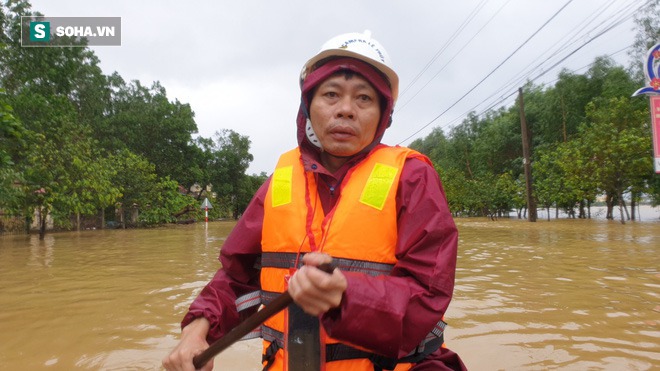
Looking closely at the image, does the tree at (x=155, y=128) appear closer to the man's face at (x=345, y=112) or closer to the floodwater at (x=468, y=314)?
the floodwater at (x=468, y=314)

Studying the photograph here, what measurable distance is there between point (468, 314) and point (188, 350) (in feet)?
12.2

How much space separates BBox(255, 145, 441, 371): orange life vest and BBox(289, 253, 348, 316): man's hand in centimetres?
31

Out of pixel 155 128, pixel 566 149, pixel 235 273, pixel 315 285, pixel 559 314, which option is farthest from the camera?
pixel 155 128

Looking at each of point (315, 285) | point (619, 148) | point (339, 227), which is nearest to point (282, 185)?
point (339, 227)

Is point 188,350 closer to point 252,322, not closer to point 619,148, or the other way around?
point 252,322

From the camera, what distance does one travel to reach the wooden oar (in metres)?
1.02

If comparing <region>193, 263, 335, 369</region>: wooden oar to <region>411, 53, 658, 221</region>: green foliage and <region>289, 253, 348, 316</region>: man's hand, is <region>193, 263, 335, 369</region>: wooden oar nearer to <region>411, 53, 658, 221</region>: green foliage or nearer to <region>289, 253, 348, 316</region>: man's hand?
<region>289, 253, 348, 316</region>: man's hand

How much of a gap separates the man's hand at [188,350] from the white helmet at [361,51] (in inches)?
41.3

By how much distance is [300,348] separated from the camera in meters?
1.25

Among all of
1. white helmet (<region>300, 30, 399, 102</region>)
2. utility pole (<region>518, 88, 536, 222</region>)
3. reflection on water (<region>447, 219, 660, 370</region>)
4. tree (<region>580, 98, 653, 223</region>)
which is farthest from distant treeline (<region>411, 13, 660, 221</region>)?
white helmet (<region>300, 30, 399, 102</region>)

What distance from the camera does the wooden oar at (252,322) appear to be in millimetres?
1021

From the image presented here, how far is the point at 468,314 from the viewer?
179 inches

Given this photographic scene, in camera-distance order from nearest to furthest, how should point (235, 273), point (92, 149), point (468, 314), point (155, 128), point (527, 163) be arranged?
1. point (235, 273)
2. point (468, 314)
3. point (92, 149)
4. point (527, 163)
5. point (155, 128)

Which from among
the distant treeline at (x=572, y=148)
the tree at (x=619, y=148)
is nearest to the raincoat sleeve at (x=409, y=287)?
the distant treeline at (x=572, y=148)
